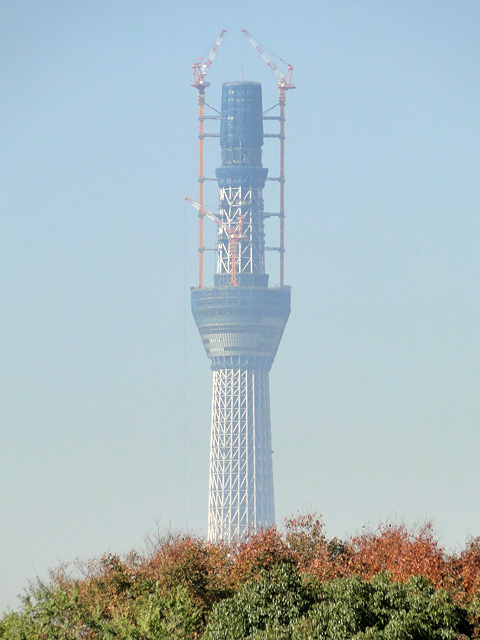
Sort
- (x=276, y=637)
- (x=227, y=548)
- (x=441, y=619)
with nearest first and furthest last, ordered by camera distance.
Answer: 1. (x=276, y=637)
2. (x=441, y=619)
3. (x=227, y=548)

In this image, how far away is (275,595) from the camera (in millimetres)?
80938

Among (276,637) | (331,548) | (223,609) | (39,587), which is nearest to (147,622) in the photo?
(223,609)

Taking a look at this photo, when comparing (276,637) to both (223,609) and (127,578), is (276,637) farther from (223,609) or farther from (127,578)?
(127,578)

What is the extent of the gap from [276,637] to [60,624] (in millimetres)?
18505

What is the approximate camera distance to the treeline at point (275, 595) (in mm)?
76125

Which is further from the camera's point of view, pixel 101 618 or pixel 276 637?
pixel 101 618

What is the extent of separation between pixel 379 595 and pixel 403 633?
14.3 ft

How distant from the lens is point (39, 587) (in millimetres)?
100125

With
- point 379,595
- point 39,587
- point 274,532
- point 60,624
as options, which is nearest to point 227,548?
point 274,532

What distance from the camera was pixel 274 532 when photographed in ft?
352

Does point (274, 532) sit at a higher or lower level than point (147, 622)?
higher

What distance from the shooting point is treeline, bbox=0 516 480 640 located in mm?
76125

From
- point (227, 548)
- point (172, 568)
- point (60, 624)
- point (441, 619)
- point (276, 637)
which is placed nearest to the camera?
point (276, 637)

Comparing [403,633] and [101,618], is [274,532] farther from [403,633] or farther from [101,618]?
[403,633]
